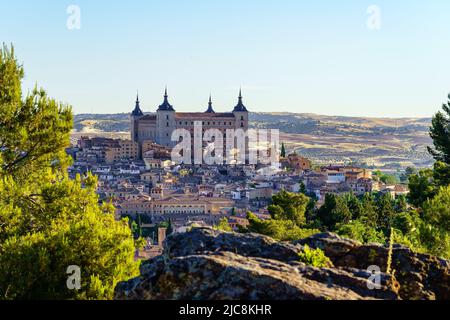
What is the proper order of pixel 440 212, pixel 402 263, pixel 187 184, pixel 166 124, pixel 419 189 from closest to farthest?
1. pixel 402 263
2. pixel 440 212
3. pixel 419 189
4. pixel 187 184
5. pixel 166 124

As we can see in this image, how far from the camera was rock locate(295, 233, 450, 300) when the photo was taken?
4.17 metres

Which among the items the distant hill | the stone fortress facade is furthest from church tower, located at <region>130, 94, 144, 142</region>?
the distant hill

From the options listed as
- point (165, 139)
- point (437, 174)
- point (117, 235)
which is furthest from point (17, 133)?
point (165, 139)

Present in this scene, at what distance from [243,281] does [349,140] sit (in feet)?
520

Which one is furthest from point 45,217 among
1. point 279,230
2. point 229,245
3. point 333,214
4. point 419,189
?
point 333,214

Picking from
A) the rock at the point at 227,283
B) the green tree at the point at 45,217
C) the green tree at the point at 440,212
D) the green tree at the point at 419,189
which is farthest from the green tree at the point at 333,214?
the rock at the point at 227,283

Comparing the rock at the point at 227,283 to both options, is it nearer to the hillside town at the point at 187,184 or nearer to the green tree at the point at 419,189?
the green tree at the point at 419,189

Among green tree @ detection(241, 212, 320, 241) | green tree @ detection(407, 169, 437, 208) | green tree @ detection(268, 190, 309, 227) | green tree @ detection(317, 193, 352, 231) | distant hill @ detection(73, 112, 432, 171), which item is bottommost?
distant hill @ detection(73, 112, 432, 171)

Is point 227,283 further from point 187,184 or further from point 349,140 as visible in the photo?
point 349,140

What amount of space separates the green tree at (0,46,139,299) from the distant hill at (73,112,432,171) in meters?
104

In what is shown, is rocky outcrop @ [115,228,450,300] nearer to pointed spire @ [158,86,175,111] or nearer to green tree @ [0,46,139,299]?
green tree @ [0,46,139,299]

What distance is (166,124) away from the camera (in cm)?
8456

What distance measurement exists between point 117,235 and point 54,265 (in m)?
0.88
